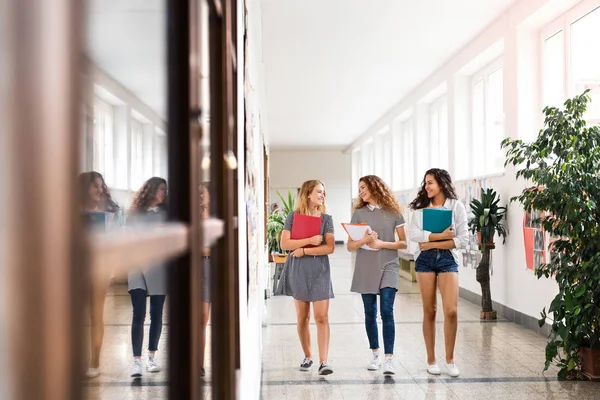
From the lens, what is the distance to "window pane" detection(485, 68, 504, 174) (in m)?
8.78

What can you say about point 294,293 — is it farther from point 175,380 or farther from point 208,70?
point 175,380

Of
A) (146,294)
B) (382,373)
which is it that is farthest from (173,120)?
(382,373)

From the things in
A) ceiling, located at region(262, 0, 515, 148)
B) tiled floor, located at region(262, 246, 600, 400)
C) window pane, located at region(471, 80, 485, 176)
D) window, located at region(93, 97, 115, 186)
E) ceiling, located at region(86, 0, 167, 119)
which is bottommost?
tiled floor, located at region(262, 246, 600, 400)

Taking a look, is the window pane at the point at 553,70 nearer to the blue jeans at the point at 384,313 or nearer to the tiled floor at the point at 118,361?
the blue jeans at the point at 384,313

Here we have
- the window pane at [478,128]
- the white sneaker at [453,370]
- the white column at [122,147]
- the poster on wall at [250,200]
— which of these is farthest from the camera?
the window pane at [478,128]

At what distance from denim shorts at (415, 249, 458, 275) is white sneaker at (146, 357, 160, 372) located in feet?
13.8

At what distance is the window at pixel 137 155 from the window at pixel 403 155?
14191 millimetres


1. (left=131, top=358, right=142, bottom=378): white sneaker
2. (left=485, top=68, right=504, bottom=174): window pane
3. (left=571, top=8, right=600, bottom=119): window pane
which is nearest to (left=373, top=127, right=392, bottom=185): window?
(left=485, top=68, right=504, bottom=174): window pane

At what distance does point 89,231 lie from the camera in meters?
0.32

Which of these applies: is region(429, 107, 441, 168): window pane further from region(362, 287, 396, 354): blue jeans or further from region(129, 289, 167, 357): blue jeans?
region(129, 289, 167, 357): blue jeans

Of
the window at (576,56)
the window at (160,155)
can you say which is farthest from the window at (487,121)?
the window at (160,155)

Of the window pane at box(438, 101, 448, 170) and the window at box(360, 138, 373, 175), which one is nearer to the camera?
the window pane at box(438, 101, 448, 170)

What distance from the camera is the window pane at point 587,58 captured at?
6234 mm

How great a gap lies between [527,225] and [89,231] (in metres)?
7.00
